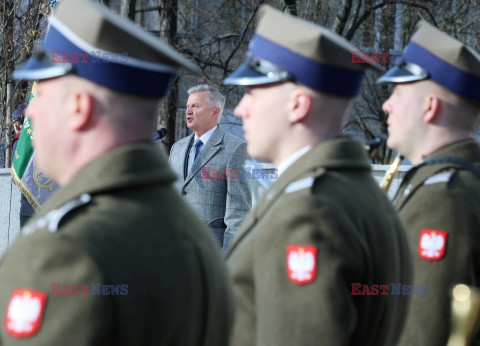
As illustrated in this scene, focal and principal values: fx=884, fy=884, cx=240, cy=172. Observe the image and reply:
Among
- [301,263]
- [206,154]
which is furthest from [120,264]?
[206,154]

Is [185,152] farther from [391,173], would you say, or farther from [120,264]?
[120,264]

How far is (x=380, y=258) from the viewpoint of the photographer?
2539 millimetres

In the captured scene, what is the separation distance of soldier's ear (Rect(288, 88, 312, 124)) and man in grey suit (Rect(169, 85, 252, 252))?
3.81 metres

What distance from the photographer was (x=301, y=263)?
7.97 feet

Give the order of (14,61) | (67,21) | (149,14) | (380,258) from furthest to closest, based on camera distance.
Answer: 1. (149,14)
2. (14,61)
3. (380,258)
4. (67,21)

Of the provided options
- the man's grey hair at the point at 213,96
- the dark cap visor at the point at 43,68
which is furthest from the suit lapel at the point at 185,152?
the dark cap visor at the point at 43,68

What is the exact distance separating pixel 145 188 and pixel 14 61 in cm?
1172

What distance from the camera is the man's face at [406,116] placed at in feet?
11.7

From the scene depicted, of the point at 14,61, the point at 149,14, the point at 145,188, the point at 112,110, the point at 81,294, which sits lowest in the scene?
the point at 81,294

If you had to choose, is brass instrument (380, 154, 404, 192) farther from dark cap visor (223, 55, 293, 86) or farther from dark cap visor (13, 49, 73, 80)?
dark cap visor (13, 49, 73, 80)

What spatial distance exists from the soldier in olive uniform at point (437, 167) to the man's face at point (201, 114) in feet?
11.7

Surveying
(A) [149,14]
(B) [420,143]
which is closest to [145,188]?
(B) [420,143]

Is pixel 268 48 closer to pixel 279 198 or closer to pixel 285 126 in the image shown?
pixel 285 126

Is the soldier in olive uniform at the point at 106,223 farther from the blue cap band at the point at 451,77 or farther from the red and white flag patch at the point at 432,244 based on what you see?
the blue cap band at the point at 451,77
